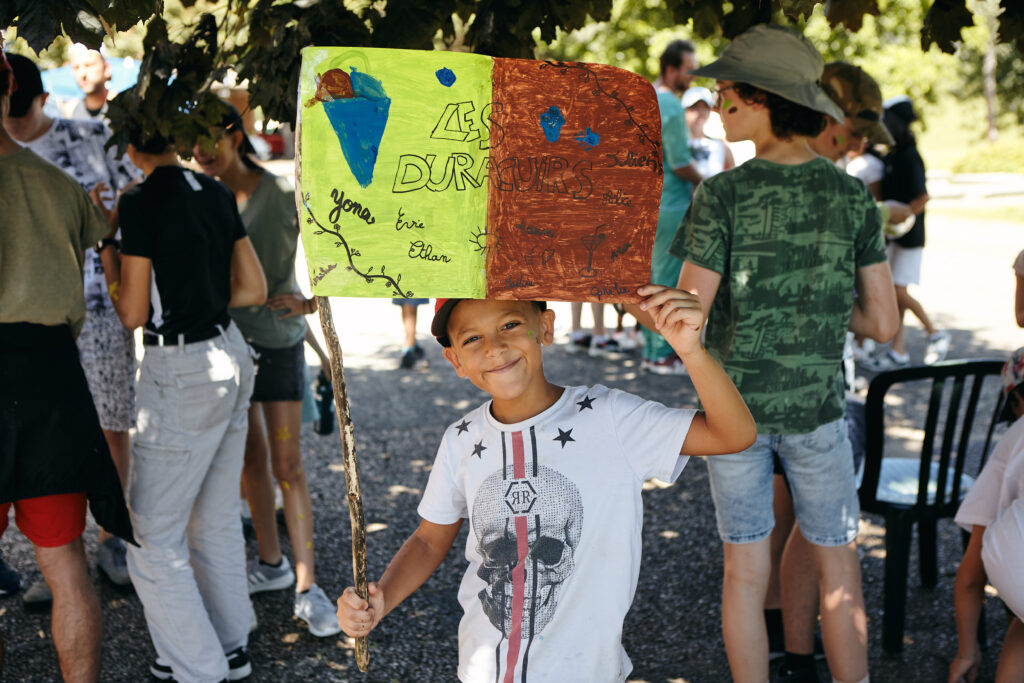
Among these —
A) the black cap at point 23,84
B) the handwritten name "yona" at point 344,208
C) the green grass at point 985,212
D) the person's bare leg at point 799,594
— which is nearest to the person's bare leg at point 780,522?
the person's bare leg at point 799,594

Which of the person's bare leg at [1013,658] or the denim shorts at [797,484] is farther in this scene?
the denim shorts at [797,484]

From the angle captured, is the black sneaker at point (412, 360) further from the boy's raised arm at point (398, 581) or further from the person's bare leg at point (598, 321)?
the boy's raised arm at point (398, 581)

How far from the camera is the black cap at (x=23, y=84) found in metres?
3.48

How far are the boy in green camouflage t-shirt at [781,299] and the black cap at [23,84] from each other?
2.37 m

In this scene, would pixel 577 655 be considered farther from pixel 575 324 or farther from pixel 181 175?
pixel 575 324

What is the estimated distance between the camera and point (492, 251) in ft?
6.79

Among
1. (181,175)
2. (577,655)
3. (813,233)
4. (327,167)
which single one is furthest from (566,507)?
(181,175)

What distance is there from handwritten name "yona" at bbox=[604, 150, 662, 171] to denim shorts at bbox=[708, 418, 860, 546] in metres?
1.17

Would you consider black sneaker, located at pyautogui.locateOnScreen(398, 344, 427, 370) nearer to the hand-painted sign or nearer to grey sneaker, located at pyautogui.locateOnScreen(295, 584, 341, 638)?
grey sneaker, located at pyautogui.locateOnScreen(295, 584, 341, 638)

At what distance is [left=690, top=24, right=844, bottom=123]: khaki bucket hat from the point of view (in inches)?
112

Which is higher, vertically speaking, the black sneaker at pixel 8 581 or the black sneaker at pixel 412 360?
the black sneaker at pixel 412 360

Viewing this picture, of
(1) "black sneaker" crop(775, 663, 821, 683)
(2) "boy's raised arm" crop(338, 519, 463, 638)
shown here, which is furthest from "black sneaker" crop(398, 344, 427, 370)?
(2) "boy's raised arm" crop(338, 519, 463, 638)

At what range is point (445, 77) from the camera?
199cm

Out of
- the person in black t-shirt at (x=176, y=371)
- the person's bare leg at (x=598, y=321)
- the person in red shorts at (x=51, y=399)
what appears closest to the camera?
the person in red shorts at (x=51, y=399)
